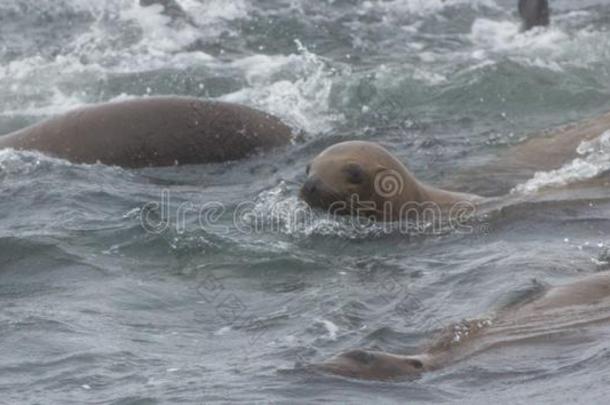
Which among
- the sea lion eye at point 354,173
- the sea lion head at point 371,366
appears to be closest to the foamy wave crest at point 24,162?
the sea lion eye at point 354,173

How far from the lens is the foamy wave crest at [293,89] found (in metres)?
13.4

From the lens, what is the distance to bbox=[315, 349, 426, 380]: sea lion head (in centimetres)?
678

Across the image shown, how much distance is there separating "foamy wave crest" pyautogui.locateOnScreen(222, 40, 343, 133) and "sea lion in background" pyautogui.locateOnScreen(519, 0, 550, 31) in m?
2.49

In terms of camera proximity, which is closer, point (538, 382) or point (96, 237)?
point (538, 382)

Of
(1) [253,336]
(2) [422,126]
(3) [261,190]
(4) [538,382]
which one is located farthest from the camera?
(2) [422,126]

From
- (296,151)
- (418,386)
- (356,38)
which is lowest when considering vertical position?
(418,386)

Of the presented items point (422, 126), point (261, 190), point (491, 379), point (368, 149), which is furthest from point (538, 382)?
point (422, 126)

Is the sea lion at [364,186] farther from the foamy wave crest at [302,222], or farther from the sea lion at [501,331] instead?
the sea lion at [501,331]

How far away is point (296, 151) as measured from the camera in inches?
474

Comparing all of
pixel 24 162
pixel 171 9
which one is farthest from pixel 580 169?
pixel 171 9

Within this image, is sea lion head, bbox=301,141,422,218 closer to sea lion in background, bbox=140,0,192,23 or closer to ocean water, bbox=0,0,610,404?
ocean water, bbox=0,0,610,404

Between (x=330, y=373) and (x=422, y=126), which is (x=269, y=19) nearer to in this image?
(x=422, y=126)

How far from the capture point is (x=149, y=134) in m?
11.6

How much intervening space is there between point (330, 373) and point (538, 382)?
0.91 meters
